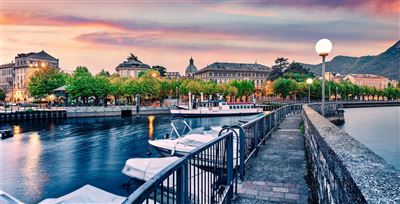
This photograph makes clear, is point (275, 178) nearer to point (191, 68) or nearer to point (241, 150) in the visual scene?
point (241, 150)

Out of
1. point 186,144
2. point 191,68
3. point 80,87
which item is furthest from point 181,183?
point 191,68

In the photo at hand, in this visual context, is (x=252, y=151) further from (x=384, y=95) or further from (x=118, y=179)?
(x=384, y=95)

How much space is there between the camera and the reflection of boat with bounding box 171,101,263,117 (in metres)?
63.9

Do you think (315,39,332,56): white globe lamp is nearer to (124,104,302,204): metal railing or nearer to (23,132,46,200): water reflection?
(124,104,302,204): metal railing

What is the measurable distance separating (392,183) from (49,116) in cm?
6675

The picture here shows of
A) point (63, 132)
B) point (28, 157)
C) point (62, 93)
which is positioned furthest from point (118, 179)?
point (62, 93)

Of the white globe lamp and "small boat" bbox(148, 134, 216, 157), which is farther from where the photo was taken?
"small boat" bbox(148, 134, 216, 157)

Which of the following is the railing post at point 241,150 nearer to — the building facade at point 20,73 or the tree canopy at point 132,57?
the building facade at point 20,73

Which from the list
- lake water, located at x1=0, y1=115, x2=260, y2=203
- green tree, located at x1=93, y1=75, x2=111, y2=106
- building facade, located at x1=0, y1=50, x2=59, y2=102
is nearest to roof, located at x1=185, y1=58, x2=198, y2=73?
building facade, located at x1=0, y1=50, x2=59, y2=102

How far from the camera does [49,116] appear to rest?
5941 cm

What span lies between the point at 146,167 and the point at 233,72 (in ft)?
400

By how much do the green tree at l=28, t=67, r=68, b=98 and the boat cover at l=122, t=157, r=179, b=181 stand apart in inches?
2784

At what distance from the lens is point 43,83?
2931 inches

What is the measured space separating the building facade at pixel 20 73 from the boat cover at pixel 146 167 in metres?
114
